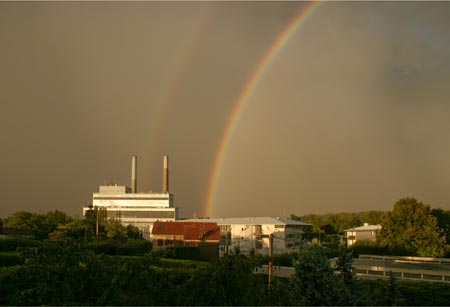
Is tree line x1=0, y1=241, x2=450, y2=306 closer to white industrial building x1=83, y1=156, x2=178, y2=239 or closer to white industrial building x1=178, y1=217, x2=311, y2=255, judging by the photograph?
white industrial building x1=178, y1=217, x2=311, y2=255

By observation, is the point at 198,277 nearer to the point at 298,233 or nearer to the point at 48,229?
the point at 48,229

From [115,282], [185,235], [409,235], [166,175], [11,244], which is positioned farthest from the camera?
[166,175]

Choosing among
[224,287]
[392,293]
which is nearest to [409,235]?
[392,293]

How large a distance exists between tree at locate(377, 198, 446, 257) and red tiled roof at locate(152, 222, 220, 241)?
17.8 metres

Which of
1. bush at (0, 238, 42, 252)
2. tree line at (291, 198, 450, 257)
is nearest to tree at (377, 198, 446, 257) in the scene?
tree line at (291, 198, 450, 257)

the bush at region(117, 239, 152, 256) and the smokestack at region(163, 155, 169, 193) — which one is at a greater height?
the smokestack at region(163, 155, 169, 193)

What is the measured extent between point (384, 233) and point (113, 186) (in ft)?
286

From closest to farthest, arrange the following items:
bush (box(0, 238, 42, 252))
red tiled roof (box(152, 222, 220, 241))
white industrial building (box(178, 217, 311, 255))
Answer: bush (box(0, 238, 42, 252)) < red tiled roof (box(152, 222, 220, 241)) < white industrial building (box(178, 217, 311, 255))

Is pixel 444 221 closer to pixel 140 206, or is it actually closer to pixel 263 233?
pixel 263 233

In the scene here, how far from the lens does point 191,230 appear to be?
5444cm

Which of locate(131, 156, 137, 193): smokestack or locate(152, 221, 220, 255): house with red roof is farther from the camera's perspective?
locate(131, 156, 137, 193): smokestack

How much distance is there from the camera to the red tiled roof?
173 feet

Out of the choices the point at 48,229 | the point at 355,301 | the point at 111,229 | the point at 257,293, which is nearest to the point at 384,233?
the point at 111,229

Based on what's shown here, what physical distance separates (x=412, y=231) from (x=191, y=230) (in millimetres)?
23514
